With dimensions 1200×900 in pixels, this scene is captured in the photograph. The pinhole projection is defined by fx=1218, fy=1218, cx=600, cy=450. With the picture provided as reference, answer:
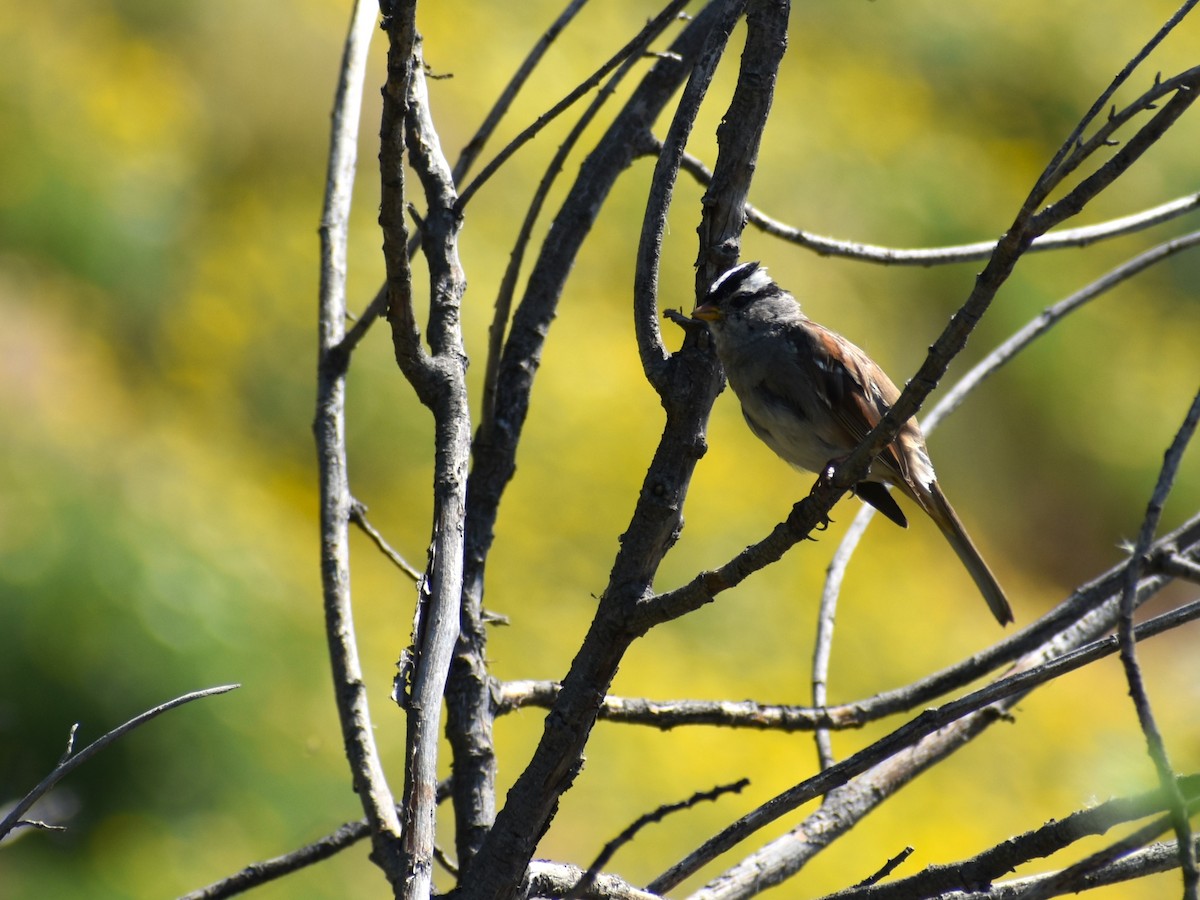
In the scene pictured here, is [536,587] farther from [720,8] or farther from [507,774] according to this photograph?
[720,8]

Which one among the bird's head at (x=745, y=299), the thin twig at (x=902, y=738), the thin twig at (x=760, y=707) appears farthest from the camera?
the thin twig at (x=760, y=707)

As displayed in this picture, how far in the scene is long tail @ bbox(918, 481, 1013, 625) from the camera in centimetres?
378

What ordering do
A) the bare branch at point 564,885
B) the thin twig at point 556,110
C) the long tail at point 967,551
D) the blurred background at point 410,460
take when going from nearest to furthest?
the bare branch at point 564,885
the thin twig at point 556,110
the long tail at point 967,551
the blurred background at point 410,460

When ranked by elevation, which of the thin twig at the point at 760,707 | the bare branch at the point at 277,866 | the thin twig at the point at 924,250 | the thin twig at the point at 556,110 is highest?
the thin twig at the point at 924,250

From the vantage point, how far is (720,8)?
304cm

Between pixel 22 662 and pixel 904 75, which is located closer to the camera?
pixel 22 662

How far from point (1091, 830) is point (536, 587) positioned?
408cm

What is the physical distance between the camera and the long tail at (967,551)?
149 inches

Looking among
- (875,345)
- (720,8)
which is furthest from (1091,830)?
(875,345)

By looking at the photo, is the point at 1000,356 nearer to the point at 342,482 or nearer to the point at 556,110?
the point at 556,110

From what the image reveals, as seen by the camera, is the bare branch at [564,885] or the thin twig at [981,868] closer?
the thin twig at [981,868]

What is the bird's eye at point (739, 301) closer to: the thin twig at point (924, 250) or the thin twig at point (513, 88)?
the thin twig at point (924, 250)

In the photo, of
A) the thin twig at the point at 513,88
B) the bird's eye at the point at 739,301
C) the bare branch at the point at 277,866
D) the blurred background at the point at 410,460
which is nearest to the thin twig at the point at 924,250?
the bird's eye at the point at 739,301

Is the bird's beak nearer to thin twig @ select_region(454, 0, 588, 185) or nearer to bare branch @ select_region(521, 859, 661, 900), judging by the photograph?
thin twig @ select_region(454, 0, 588, 185)
